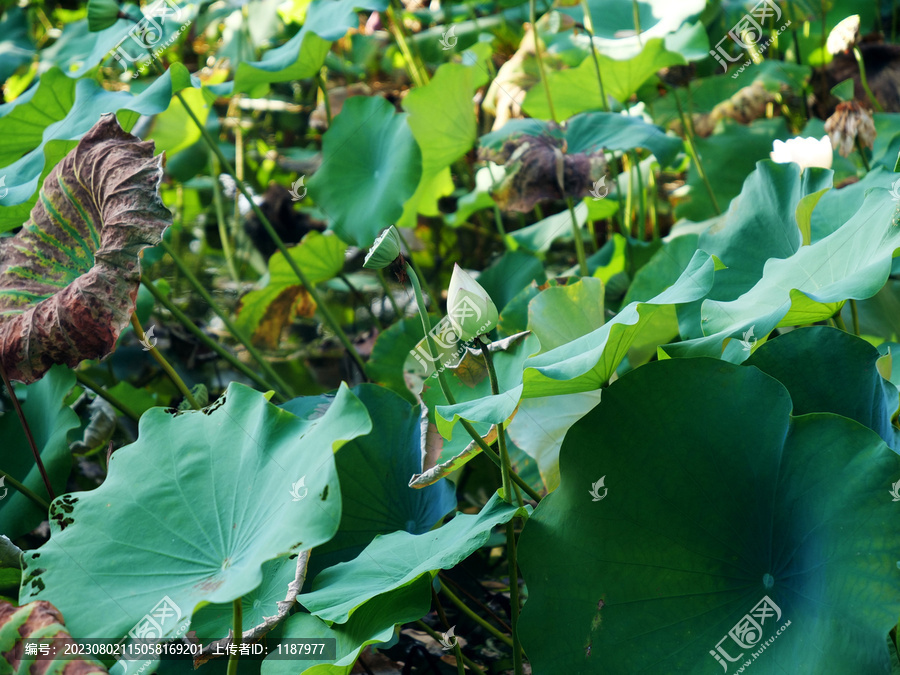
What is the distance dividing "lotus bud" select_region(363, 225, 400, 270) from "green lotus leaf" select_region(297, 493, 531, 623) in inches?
11.0

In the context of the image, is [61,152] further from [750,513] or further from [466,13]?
[466,13]

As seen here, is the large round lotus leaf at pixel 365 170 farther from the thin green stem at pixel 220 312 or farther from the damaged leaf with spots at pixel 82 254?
the damaged leaf with spots at pixel 82 254

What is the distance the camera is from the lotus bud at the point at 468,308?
2.19 ft

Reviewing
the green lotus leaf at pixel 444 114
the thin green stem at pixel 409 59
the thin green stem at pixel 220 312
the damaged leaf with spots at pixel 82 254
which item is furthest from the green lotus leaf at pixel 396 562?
the thin green stem at pixel 409 59

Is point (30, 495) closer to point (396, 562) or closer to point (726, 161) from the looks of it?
point (396, 562)

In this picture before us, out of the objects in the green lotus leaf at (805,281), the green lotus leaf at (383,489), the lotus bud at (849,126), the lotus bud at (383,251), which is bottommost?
the green lotus leaf at (383,489)

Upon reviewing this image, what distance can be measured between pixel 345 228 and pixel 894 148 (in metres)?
1.02

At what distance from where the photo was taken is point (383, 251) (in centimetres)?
68

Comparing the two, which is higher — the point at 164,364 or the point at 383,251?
the point at 383,251

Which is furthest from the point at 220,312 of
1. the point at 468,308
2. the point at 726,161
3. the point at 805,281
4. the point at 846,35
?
the point at 846,35

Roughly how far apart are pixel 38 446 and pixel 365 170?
0.79 meters

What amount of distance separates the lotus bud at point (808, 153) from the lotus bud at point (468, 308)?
572 mm

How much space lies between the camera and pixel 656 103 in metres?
1.83

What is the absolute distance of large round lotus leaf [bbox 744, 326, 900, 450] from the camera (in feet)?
2.36
